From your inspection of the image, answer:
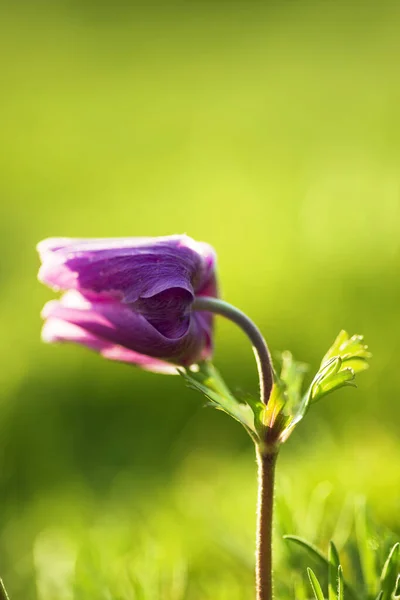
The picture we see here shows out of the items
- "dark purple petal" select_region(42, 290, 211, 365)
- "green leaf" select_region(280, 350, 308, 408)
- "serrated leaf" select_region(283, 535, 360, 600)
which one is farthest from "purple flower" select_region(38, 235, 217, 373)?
"serrated leaf" select_region(283, 535, 360, 600)

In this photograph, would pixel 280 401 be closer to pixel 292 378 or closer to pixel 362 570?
pixel 292 378

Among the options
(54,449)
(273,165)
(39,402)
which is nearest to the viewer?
(54,449)

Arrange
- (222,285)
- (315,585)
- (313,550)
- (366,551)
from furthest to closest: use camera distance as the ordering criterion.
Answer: (222,285) → (366,551) → (313,550) → (315,585)

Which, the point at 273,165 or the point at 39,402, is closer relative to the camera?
the point at 39,402

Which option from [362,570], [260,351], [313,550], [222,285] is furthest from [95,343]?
[222,285]

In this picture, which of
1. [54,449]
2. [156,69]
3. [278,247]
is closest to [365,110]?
[278,247]

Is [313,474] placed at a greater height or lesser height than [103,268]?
lesser

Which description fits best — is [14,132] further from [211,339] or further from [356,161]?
[211,339]

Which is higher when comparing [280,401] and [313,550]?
[280,401]
